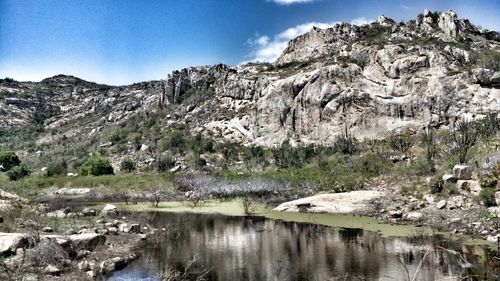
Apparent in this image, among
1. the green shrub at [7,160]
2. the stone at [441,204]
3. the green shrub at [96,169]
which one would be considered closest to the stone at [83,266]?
the stone at [441,204]

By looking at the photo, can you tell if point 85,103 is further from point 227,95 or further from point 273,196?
point 273,196

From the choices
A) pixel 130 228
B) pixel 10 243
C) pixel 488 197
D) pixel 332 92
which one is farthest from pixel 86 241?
pixel 332 92

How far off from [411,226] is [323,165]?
1096 inches

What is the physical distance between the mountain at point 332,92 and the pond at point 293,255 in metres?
58.3

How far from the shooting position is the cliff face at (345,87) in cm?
7906

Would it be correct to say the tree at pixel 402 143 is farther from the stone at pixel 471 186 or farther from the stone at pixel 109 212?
the stone at pixel 109 212

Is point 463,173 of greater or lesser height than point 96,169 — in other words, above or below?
below

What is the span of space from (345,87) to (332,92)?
101 inches

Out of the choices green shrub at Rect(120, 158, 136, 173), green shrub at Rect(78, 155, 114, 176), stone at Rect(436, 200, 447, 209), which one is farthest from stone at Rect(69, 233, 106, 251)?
green shrub at Rect(120, 158, 136, 173)

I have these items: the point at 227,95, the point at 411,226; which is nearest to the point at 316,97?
the point at 227,95

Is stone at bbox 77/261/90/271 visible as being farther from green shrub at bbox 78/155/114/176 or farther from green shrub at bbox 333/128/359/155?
green shrub at bbox 333/128/359/155

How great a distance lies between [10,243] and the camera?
15.1m

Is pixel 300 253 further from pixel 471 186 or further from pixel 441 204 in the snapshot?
pixel 471 186

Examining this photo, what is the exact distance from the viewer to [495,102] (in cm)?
7281
